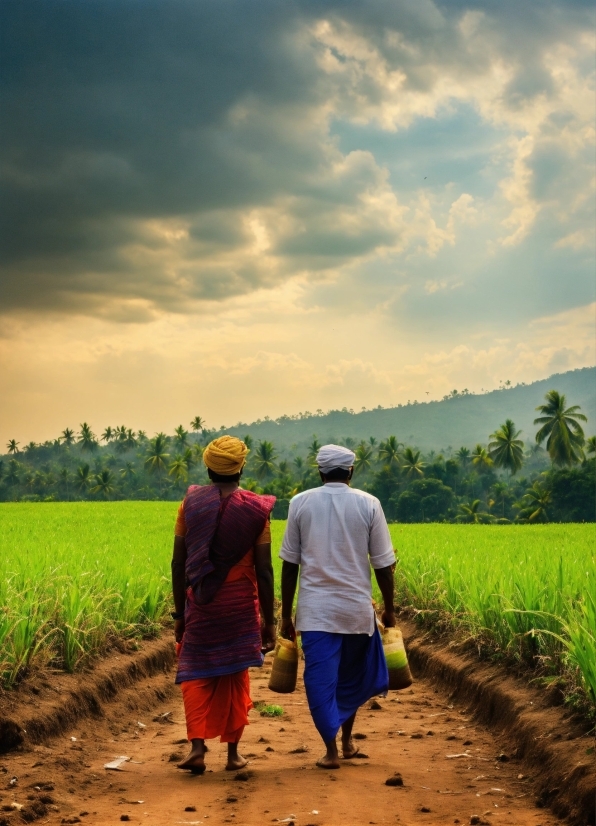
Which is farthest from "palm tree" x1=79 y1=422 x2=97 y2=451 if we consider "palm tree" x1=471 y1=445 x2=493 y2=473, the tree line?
"palm tree" x1=471 y1=445 x2=493 y2=473

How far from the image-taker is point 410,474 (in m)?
80.2

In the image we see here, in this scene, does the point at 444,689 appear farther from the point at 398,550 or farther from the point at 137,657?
the point at 398,550

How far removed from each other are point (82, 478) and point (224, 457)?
9488 centimetres

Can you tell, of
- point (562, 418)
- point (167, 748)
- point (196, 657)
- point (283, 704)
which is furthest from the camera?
point (562, 418)

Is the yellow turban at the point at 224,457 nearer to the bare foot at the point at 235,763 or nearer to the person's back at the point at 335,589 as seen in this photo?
the person's back at the point at 335,589

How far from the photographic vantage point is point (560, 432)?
206 feet

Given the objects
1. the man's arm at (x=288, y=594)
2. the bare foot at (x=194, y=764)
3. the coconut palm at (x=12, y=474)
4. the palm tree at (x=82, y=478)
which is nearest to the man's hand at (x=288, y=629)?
the man's arm at (x=288, y=594)

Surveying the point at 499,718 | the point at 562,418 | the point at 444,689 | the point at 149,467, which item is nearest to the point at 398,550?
the point at 444,689

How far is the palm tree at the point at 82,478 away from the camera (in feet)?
316

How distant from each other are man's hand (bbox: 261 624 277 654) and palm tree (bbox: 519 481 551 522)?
175 feet

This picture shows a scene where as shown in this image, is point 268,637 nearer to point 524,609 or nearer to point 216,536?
point 216,536

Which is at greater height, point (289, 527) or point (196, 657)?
point (289, 527)

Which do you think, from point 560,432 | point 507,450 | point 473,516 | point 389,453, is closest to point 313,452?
point 389,453

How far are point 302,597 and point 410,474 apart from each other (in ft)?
248
